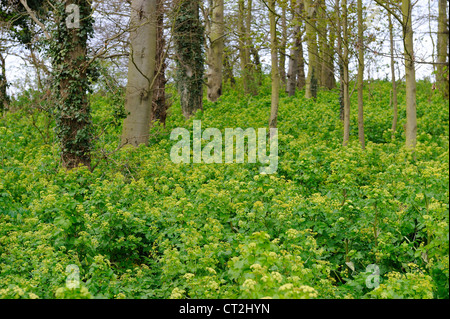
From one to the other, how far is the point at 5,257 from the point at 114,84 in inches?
248

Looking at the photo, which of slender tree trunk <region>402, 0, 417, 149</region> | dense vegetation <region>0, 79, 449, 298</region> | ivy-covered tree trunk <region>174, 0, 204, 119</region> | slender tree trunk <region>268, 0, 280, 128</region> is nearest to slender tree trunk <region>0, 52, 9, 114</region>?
ivy-covered tree trunk <region>174, 0, 204, 119</region>

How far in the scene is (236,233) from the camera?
5.35 meters

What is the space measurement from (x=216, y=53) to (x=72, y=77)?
8723 mm

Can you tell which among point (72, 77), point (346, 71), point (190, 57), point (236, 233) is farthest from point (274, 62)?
point (236, 233)

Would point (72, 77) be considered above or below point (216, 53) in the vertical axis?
below

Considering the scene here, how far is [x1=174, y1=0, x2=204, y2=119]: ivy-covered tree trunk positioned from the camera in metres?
14.5

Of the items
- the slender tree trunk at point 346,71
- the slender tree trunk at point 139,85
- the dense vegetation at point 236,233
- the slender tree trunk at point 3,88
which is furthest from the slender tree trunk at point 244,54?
the dense vegetation at point 236,233

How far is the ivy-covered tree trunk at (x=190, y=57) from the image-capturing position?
47.7 feet

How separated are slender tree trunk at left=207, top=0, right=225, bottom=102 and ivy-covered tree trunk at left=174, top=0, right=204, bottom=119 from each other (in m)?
1.99

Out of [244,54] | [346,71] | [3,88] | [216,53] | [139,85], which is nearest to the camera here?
[346,71]

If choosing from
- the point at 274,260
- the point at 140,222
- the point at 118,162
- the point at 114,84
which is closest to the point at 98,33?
the point at 114,84

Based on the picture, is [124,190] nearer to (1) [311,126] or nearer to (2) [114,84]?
(2) [114,84]

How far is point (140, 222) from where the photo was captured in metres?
5.37

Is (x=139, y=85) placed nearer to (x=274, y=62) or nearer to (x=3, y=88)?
(x=274, y=62)
